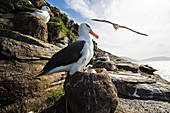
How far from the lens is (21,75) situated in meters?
2.20

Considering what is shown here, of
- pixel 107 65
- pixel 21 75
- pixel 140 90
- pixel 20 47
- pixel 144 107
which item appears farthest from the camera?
pixel 107 65

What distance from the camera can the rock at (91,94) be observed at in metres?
1.83

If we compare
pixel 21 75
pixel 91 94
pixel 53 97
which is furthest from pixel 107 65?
pixel 21 75

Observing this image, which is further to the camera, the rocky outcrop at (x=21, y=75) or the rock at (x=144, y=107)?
the rock at (x=144, y=107)

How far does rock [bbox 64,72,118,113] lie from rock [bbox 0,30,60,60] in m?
1.66

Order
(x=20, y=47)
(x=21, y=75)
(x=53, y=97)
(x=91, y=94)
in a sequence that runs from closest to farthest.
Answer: (x=91, y=94) < (x=21, y=75) < (x=20, y=47) < (x=53, y=97)

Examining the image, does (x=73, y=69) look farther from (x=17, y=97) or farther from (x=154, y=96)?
(x=154, y=96)

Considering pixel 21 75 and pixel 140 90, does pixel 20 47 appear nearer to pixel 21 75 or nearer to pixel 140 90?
pixel 21 75

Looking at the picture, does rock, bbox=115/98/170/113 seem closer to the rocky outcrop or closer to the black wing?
the black wing

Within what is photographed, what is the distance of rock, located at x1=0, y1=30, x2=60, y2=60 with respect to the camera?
2143 millimetres

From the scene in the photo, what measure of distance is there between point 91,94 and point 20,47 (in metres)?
2.42

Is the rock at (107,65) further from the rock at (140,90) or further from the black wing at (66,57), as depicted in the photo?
the black wing at (66,57)

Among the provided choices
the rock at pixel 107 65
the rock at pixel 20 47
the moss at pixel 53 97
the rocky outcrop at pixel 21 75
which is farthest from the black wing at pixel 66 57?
the rock at pixel 107 65

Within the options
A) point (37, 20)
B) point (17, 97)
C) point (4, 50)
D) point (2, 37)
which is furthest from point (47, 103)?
point (37, 20)
